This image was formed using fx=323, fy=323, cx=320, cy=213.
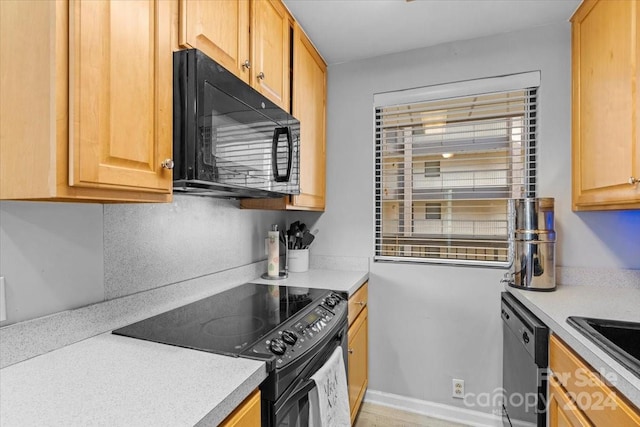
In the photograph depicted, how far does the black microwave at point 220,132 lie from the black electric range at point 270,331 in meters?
0.49

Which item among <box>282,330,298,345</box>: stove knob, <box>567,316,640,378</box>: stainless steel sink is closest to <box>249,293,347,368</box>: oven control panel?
<box>282,330,298,345</box>: stove knob

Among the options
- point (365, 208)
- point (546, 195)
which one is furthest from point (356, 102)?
point (546, 195)

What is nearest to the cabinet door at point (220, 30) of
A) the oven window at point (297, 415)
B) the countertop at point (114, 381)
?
the countertop at point (114, 381)

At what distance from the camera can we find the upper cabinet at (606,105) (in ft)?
4.35

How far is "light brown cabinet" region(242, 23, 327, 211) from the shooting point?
1838mm

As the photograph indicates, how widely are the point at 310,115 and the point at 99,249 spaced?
4.58 feet

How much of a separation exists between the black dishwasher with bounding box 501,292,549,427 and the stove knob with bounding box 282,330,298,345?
0.99 meters

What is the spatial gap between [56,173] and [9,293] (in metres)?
0.43

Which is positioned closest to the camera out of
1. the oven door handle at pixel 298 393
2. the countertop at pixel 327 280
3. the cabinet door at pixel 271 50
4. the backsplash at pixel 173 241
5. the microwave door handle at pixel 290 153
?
the oven door handle at pixel 298 393

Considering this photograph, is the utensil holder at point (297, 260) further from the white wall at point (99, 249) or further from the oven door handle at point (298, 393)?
the oven door handle at point (298, 393)

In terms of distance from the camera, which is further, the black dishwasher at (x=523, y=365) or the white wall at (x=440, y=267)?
the white wall at (x=440, y=267)

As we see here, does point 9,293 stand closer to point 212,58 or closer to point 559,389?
point 212,58

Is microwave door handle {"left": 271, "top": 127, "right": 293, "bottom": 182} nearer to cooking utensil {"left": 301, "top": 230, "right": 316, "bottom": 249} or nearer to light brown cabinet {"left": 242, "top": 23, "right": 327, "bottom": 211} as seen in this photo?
light brown cabinet {"left": 242, "top": 23, "right": 327, "bottom": 211}

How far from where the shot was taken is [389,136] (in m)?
2.29
